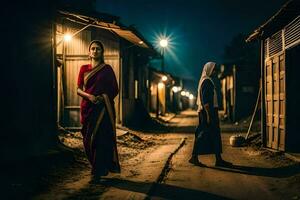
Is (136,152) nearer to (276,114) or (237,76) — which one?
(276,114)

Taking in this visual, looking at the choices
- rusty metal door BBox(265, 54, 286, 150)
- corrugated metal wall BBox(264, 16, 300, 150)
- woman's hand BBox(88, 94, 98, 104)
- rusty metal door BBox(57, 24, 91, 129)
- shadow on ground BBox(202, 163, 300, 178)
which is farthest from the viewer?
rusty metal door BBox(57, 24, 91, 129)

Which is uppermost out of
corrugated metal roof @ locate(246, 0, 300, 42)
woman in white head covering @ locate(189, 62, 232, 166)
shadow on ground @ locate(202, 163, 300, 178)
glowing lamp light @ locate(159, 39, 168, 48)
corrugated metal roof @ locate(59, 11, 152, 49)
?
glowing lamp light @ locate(159, 39, 168, 48)

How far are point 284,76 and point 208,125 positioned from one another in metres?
2.75

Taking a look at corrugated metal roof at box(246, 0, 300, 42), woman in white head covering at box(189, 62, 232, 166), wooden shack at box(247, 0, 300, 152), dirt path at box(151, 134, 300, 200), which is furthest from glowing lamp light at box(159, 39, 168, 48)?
woman in white head covering at box(189, 62, 232, 166)

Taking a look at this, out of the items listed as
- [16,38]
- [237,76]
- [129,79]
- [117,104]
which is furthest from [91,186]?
[237,76]

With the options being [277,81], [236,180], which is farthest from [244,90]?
[236,180]

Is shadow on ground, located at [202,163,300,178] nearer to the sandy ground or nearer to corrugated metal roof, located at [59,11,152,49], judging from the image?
the sandy ground

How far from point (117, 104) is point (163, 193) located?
1315cm

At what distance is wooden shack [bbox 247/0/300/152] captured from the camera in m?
10.4

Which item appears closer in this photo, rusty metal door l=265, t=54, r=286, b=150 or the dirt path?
the dirt path

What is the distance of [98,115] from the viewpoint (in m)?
7.68

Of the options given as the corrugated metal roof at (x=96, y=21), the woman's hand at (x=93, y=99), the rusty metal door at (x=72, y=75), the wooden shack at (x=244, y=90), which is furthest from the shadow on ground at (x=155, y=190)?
the wooden shack at (x=244, y=90)

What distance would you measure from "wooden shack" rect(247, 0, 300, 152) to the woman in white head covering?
2.21 m

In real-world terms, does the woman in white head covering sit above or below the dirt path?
above
